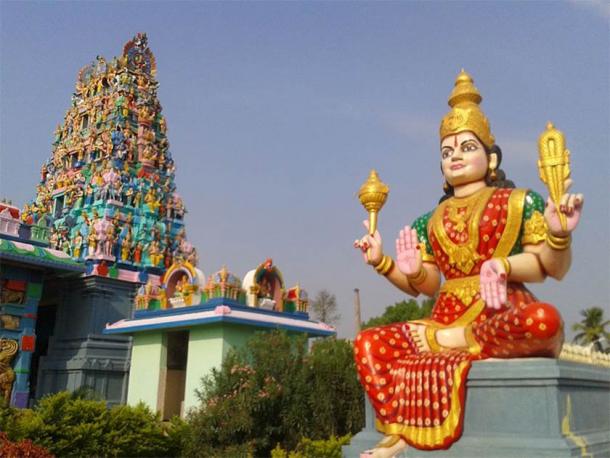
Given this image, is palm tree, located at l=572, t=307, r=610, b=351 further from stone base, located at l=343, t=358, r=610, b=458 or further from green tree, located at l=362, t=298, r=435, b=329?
stone base, located at l=343, t=358, r=610, b=458

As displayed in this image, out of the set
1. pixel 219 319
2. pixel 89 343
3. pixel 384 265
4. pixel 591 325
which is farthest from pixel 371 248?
pixel 591 325

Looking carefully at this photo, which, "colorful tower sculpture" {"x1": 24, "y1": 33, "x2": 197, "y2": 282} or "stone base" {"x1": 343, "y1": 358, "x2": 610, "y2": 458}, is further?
"colorful tower sculpture" {"x1": 24, "y1": 33, "x2": 197, "y2": 282}

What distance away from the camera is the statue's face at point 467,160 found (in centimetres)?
615

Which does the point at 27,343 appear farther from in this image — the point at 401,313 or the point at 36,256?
the point at 401,313

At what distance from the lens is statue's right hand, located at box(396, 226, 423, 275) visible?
235 inches

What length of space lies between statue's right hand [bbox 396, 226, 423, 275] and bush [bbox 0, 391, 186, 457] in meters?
6.68

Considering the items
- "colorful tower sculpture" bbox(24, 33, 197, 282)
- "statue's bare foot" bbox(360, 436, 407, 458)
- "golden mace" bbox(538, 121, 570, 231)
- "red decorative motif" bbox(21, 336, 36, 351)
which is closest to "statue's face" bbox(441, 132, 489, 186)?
"golden mace" bbox(538, 121, 570, 231)

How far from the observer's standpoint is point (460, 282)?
19.4 ft

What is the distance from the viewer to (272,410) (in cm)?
1074

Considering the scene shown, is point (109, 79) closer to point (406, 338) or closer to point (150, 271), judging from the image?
point (150, 271)

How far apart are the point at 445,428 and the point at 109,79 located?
22.5 meters

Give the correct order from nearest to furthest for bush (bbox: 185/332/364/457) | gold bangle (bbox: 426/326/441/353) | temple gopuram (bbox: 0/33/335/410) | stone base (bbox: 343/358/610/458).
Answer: stone base (bbox: 343/358/610/458), gold bangle (bbox: 426/326/441/353), bush (bbox: 185/332/364/457), temple gopuram (bbox: 0/33/335/410)

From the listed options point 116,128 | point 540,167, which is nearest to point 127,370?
point 116,128

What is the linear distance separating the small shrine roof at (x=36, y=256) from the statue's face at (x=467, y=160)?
14340 millimetres
